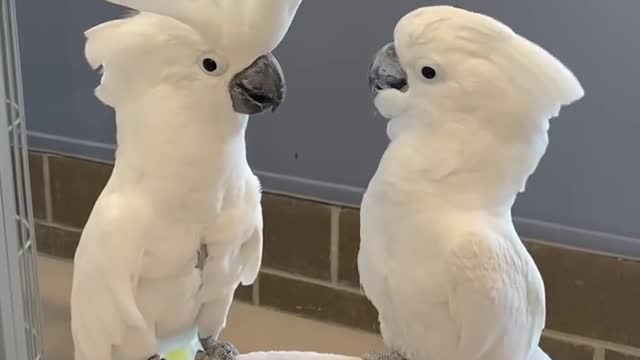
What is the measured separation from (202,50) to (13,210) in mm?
425

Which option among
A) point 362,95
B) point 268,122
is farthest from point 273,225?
point 362,95

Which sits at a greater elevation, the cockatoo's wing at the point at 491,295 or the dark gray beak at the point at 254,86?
the dark gray beak at the point at 254,86

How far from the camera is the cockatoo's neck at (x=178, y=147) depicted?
1.08m

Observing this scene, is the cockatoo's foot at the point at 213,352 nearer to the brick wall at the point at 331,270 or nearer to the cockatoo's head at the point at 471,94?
the cockatoo's head at the point at 471,94

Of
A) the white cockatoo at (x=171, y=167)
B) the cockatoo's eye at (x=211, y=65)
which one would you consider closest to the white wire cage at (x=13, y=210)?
the white cockatoo at (x=171, y=167)

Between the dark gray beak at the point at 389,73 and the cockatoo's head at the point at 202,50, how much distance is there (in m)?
0.13

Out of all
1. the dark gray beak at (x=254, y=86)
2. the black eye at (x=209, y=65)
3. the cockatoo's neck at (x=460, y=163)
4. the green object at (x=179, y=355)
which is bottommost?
the green object at (x=179, y=355)

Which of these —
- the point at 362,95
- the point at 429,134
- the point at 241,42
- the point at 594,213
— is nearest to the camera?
the point at 241,42

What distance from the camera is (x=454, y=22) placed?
43.4 inches

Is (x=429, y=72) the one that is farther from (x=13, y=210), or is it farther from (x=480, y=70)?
(x=13, y=210)

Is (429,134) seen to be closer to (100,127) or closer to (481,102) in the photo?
(481,102)

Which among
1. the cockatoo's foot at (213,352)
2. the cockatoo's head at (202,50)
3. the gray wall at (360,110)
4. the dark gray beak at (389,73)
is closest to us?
the cockatoo's head at (202,50)

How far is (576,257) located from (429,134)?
29.3 inches

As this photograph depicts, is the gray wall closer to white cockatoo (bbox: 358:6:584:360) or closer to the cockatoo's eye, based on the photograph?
white cockatoo (bbox: 358:6:584:360)
